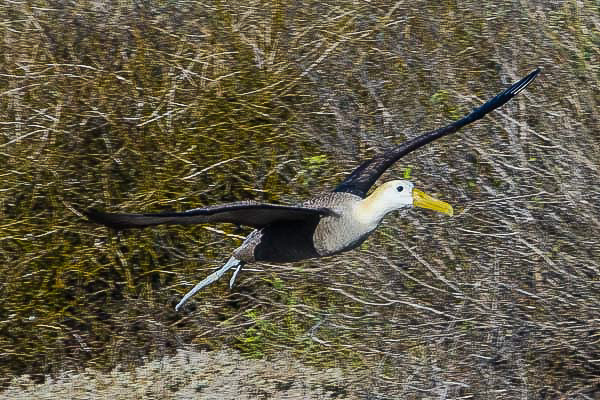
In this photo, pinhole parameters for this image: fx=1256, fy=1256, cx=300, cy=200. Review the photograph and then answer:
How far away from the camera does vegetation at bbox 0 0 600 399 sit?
5.79 meters

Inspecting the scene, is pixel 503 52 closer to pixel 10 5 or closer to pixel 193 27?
pixel 193 27

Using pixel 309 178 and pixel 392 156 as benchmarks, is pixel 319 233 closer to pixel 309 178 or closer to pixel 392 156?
pixel 392 156

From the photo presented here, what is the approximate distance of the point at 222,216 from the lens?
4391 mm

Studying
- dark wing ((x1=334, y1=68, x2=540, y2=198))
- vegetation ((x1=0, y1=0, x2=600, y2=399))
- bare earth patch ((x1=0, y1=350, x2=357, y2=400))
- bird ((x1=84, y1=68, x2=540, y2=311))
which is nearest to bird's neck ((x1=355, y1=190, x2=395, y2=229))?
bird ((x1=84, y1=68, x2=540, y2=311))

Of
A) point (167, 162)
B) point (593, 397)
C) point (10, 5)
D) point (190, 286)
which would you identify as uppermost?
point (10, 5)

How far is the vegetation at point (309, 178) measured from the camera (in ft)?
19.0

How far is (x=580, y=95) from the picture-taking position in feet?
22.6

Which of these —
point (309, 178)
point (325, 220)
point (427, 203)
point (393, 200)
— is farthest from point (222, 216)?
point (309, 178)

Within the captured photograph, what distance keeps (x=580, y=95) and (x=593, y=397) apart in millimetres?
1868

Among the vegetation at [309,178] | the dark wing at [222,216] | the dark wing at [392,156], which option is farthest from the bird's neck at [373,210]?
the vegetation at [309,178]

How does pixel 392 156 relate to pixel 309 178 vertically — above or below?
above

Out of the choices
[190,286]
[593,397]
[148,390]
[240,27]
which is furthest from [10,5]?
[593,397]

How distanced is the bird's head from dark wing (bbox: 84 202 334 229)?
0.50 ft

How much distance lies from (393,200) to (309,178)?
176 centimetres
